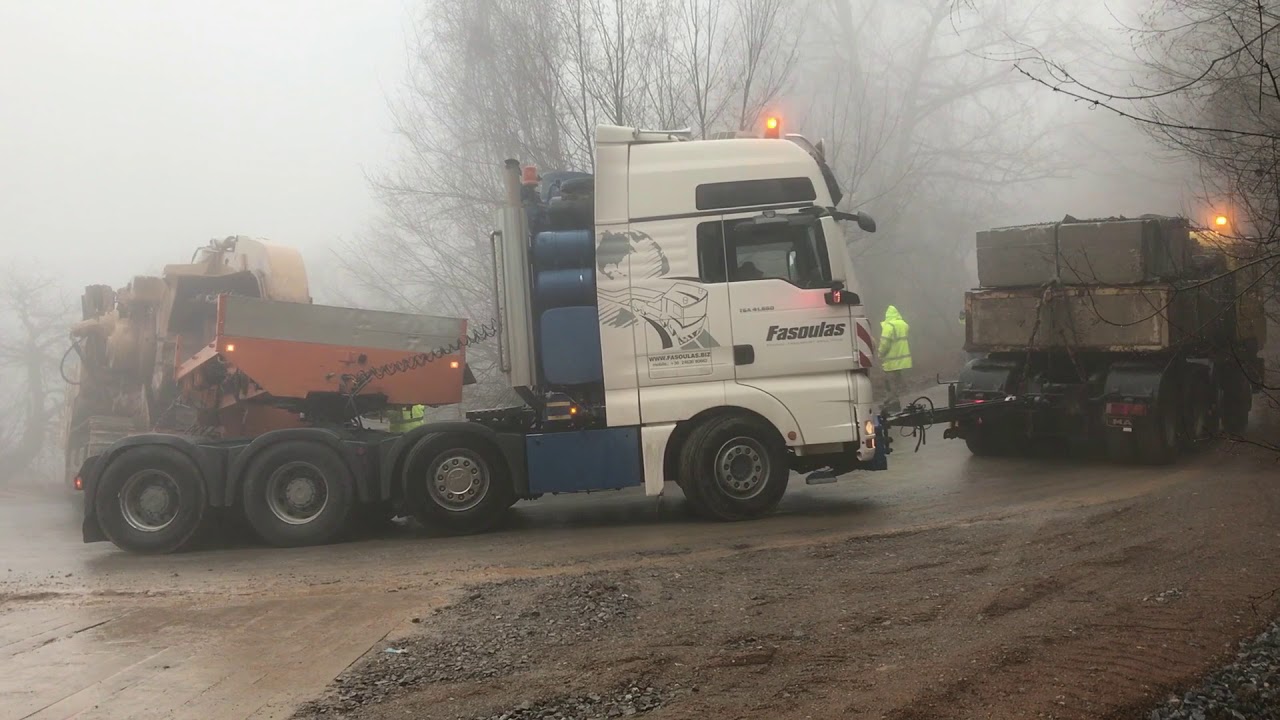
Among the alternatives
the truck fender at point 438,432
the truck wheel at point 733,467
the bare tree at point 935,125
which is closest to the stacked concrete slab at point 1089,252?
the truck wheel at point 733,467

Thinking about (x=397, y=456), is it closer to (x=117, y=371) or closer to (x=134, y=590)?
(x=134, y=590)

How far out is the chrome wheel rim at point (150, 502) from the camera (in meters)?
9.08

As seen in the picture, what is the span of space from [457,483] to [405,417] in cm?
174

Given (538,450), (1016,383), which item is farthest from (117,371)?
(1016,383)

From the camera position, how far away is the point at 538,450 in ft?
29.9

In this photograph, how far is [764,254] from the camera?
901 cm

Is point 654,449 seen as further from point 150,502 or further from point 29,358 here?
point 29,358

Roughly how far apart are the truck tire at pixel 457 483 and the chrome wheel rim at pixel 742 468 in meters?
1.86

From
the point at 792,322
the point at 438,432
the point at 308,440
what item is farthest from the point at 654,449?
the point at 308,440

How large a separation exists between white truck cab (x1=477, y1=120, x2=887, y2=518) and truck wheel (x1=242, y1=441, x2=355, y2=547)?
5.53 ft

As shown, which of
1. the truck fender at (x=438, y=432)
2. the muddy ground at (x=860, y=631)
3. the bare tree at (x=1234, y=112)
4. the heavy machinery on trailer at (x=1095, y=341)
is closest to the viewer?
the muddy ground at (x=860, y=631)

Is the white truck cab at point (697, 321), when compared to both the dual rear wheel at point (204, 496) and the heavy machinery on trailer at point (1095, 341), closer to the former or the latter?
the dual rear wheel at point (204, 496)

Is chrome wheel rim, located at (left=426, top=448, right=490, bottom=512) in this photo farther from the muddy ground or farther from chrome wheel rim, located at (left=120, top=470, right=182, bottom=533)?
→ chrome wheel rim, located at (left=120, top=470, right=182, bottom=533)

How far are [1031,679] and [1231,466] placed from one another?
802cm
